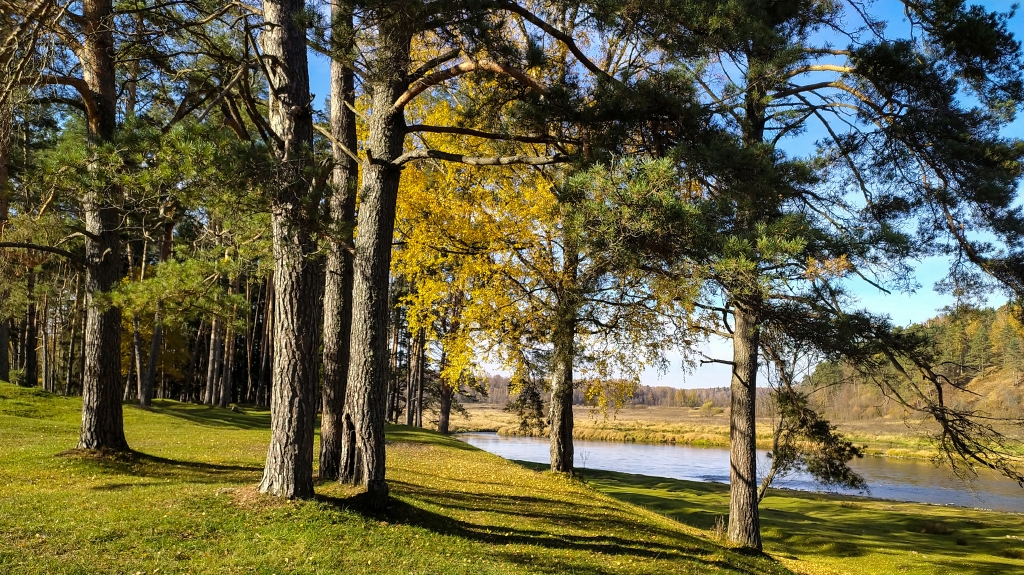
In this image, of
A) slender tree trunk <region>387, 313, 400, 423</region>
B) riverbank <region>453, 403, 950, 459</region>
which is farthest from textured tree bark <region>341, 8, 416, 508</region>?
riverbank <region>453, 403, 950, 459</region>

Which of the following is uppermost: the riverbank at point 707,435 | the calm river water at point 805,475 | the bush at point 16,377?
the bush at point 16,377

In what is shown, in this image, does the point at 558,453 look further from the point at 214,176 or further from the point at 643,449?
the point at 643,449

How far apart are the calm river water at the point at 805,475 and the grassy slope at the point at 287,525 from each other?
10.9m

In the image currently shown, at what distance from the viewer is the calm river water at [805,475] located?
2438cm

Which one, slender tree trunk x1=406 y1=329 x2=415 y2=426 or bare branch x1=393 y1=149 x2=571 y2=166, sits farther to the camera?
slender tree trunk x1=406 y1=329 x2=415 y2=426

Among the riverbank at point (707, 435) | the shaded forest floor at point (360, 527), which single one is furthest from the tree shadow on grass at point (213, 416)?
the riverbank at point (707, 435)

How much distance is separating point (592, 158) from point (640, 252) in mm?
1193

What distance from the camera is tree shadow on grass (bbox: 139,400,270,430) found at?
19.2 metres

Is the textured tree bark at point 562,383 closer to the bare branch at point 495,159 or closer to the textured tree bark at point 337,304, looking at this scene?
the textured tree bark at point 337,304

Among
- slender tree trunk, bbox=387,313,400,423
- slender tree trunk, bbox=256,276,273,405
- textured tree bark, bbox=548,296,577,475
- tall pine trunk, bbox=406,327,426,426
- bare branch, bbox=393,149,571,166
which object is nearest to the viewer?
bare branch, bbox=393,149,571,166

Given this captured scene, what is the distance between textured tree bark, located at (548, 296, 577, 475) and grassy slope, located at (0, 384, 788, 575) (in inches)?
54.0

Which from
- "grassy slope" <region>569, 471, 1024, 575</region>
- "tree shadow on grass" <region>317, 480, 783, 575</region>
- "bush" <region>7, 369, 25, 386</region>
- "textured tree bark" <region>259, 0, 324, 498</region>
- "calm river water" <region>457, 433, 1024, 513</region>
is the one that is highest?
"textured tree bark" <region>259, 0, 324, 498</region>

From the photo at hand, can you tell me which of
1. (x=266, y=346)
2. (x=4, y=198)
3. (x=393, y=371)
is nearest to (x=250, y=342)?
(x=266, y=346)

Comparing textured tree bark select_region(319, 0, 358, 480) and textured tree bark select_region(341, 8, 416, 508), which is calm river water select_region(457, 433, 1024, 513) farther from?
textured tree bark select_region(341, 8, 416, 508)
